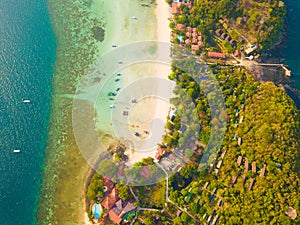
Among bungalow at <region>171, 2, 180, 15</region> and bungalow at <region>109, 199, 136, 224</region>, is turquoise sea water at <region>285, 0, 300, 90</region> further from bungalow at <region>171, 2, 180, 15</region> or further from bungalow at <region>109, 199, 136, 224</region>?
bungalow at <region>109, 199, 136, 224</region>

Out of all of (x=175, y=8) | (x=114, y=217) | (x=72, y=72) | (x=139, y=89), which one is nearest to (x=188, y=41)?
(x=175, y=8)

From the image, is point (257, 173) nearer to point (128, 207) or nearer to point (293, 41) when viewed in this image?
point (128, 207)

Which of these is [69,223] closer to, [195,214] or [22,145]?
[22,145]

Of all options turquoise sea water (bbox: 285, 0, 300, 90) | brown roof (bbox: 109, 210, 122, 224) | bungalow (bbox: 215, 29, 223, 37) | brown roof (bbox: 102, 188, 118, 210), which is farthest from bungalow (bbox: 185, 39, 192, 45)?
brown roof (bbox: 109, 210, 122, 224)

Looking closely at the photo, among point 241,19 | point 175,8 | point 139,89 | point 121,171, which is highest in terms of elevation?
point 175,8

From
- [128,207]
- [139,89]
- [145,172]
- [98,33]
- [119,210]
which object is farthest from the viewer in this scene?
[98,33]

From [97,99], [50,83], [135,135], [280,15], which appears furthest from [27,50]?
[280,15]

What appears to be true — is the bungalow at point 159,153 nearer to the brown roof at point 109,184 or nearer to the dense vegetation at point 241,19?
the brown roof at point 109,184
